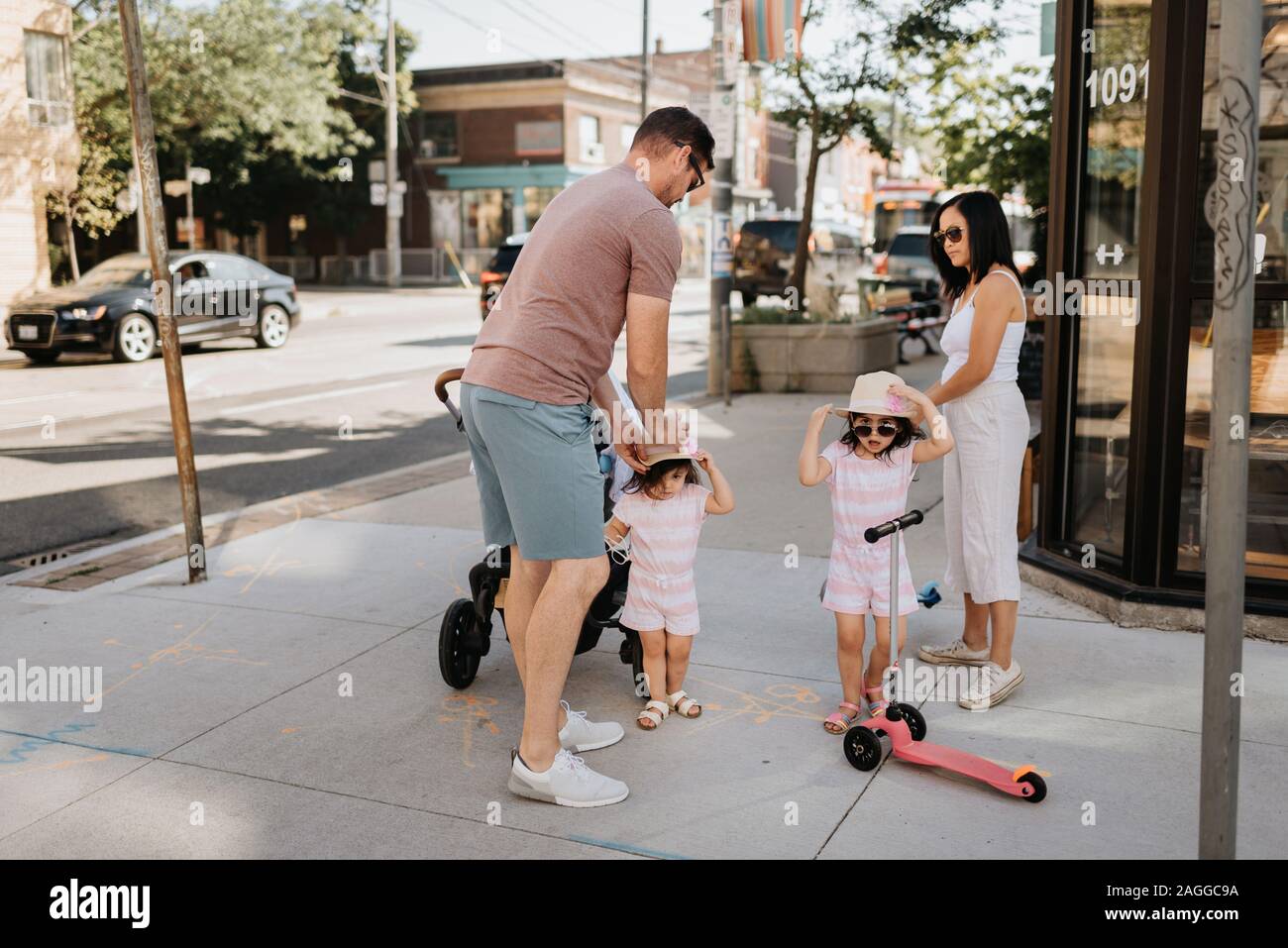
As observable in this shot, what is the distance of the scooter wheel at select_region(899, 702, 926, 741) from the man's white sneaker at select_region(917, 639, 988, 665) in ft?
2.98

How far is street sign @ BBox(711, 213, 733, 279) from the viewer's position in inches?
509

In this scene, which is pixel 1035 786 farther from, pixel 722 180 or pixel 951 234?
pixel 722 180

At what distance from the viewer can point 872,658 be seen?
4.38 meters

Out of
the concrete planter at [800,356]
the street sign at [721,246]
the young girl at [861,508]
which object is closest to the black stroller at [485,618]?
the young girl at [861,508]

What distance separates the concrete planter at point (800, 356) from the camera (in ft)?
44.8

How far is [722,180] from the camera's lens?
13062 mm

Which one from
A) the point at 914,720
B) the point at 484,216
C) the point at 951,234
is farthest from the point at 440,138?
the point at 914,720

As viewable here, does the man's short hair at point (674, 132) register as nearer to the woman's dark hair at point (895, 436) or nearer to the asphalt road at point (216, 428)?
the woman's dark hair at point (895, 436)

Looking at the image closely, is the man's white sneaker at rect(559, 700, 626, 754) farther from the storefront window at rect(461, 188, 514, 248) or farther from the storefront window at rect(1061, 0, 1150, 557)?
the storefront window at rect(461, 188, 514, 248)

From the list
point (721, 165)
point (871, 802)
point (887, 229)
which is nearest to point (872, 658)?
point (871, 802)

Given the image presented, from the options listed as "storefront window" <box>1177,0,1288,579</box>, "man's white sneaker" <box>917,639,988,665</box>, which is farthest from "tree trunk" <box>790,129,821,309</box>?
"man's white sneaker" <box>917,639,988,665</box>

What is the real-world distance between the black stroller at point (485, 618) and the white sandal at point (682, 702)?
18 centimetres

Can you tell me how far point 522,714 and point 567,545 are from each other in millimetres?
1095
